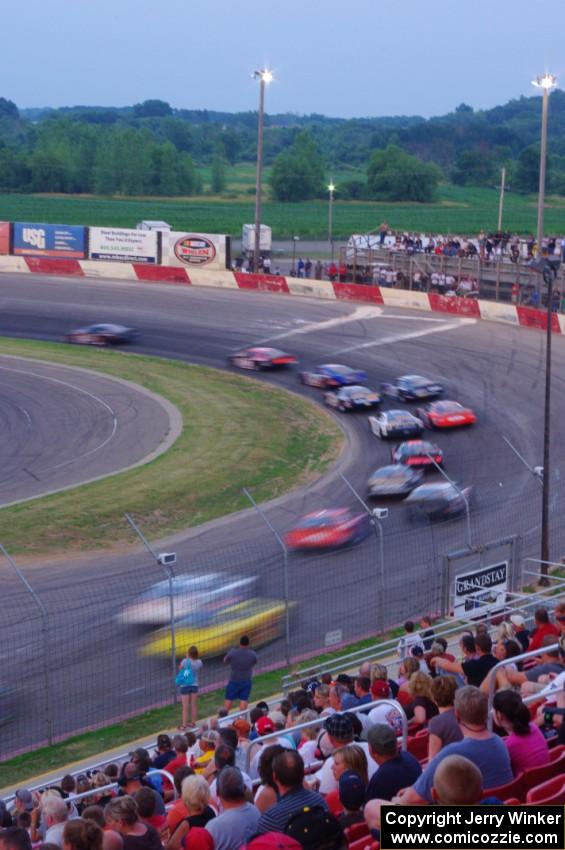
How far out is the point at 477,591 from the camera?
21.8m

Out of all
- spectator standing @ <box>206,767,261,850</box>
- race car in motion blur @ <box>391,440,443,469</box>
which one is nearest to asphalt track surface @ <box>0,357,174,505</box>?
race car in motion blur @ <box>391,440,443,469</box>

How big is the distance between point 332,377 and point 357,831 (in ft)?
116

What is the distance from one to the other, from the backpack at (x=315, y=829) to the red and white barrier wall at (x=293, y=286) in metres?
46.3

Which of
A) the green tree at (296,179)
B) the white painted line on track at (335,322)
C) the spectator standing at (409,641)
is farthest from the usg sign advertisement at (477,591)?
the green tree at (296,179)

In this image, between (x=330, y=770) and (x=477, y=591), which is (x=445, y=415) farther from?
(x=330, y=770)

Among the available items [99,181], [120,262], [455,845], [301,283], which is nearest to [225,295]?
[301,283]

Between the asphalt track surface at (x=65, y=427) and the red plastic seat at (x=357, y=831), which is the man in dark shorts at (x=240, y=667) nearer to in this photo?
the red plastic seat at (x=357, y=831)

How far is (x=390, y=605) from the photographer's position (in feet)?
76.9

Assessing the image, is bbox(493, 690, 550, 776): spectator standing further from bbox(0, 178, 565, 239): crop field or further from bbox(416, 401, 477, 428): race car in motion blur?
bbox(0, 178, 565, 239): crop field

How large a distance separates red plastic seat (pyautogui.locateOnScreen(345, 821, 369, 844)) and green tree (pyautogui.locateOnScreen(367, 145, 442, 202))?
138028mm

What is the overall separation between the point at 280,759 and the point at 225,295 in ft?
177

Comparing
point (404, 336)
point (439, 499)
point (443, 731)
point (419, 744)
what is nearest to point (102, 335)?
point (404, 336)

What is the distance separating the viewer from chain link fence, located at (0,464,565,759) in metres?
19.3

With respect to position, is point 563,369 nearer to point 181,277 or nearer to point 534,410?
point 534,410
